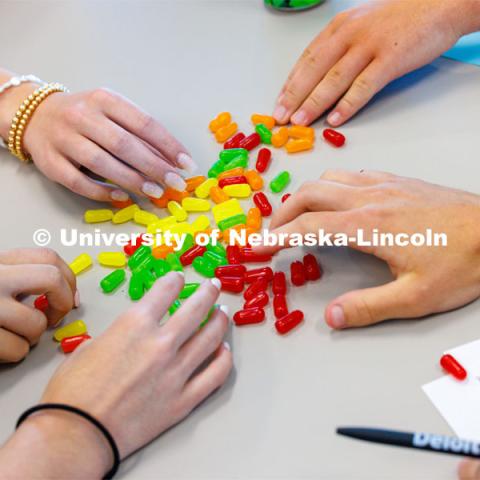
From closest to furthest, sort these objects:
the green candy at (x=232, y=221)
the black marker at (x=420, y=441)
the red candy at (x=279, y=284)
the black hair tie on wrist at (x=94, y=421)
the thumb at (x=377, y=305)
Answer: the black marker at (x=420, y=441), the black hair tie on wrist at (x=94, y=421), the thumb at (x=377, y=305), the red candy at (x=279, y=284), the green candy at (x=232, y=221)

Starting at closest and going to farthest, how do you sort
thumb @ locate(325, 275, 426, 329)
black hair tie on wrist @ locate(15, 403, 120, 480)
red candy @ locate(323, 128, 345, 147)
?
1. black hair tie on wrist @ locate(15, 403, 120, 480)
2. thumb @ locate(325, 275, 426, 329)
3. red candy @ locate(323, 128, 345, 147)

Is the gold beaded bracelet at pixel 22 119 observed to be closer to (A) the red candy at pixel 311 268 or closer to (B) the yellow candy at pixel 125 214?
(B) the yellow candy at pixel 125 214

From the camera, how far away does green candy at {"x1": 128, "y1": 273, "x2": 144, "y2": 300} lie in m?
0.98

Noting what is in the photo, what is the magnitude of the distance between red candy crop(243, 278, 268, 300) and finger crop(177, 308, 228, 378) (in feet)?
0.31

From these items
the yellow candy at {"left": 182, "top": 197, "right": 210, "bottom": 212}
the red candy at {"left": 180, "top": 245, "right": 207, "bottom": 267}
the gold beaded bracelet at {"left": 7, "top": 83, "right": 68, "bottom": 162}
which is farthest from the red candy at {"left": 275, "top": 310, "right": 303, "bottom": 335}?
the gold beaded bracelet at {"left": 7, "top": 83, "right": 68, "bottom": 162}

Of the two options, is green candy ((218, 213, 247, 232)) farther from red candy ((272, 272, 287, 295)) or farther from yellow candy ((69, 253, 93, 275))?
yellow candy ((69, 253, 93, 275))

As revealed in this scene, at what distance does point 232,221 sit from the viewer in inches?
42.1

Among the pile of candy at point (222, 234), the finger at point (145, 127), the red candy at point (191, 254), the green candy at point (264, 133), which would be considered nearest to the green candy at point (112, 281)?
the pile of candy at point (222, 234)

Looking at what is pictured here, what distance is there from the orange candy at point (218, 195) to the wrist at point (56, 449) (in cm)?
51

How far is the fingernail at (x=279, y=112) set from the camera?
49.9 inches

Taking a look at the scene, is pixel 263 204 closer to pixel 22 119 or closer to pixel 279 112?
pixel 279 112

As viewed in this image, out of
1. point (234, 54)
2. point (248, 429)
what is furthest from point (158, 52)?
point (248, 429)

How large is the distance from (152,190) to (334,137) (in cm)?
39

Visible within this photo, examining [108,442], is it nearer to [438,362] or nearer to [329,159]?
[438,362]
